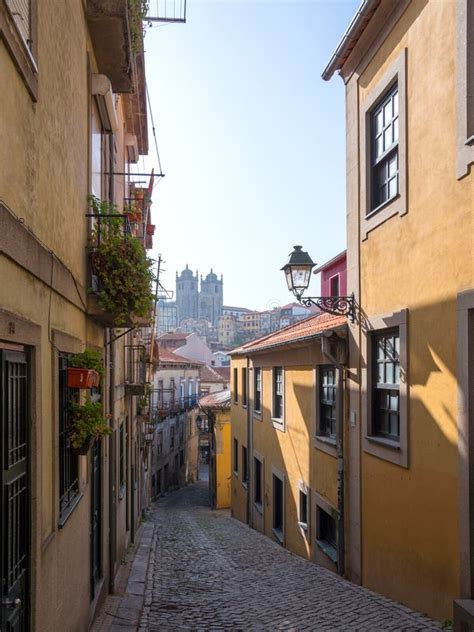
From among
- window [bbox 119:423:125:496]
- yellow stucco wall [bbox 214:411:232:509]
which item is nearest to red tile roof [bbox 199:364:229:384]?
yellow stucco wall [bbox 214:411:232:509]

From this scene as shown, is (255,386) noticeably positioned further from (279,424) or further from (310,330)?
(310,330)

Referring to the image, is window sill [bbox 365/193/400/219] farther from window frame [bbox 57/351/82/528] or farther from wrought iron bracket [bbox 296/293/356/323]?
window frame [bbox 57/351/82/528]

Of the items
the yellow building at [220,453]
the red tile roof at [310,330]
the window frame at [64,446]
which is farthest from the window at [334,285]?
the yellow building at [220,453]

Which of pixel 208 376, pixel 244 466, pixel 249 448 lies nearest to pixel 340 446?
pixel 249 448

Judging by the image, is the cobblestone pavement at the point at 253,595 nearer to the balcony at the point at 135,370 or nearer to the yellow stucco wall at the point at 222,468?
the balcony at the point at 135,370

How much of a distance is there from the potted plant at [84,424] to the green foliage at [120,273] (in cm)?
147

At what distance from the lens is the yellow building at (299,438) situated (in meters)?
9.76

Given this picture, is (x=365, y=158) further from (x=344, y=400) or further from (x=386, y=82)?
(x=344, y=400)

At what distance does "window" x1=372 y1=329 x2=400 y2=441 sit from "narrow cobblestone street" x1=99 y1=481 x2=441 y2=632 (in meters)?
2.13

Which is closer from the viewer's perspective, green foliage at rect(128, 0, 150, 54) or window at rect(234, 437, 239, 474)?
green foliage at rect(128, 0, 150, 54)

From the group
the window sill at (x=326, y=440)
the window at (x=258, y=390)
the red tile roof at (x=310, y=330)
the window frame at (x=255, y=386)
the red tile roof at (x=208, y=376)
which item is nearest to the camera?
the window sill at (x=326, y=440)

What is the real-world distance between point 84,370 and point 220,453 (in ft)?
77.9

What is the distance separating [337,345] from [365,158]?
286 centimetres

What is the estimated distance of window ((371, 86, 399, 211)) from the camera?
7.71m
